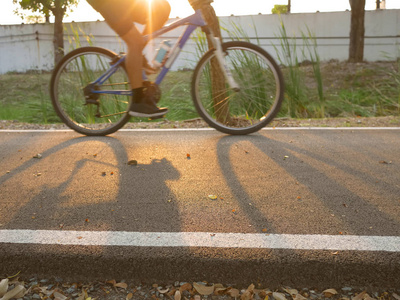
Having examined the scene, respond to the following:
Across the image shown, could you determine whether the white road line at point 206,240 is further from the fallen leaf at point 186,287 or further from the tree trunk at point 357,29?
the tree trunk at point 357,29

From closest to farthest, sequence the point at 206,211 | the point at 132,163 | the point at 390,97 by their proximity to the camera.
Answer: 1. the point at 206,211
2. the point at 132,163
3. the point at 390,97

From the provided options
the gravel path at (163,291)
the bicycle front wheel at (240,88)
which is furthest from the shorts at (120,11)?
the gravel path at (163,291)

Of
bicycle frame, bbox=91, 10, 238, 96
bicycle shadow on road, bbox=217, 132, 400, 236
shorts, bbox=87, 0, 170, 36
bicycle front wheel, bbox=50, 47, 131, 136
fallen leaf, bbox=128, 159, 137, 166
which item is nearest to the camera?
bicycle shadow on road, bbox=217, 132, 400, 236

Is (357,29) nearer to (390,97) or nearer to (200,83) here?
(390,97)

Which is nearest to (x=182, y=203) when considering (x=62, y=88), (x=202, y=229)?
(x=202, y=229)

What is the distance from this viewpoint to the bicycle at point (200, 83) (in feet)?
13.0

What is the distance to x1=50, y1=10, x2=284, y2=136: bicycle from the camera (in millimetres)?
3957

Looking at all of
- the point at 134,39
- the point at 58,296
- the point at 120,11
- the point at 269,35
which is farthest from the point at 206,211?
the point at 269,35

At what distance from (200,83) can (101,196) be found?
6.61 ft

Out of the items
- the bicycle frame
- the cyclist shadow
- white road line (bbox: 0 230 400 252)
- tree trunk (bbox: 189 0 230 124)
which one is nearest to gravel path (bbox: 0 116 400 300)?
white road line (bbox: 0 230 400 252)

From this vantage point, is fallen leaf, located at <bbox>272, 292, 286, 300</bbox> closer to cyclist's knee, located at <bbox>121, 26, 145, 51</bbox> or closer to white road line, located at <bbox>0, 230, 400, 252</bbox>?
white road line, located at <bbox>0, 230, 400, 252</bbox>

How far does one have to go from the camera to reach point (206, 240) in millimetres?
1970

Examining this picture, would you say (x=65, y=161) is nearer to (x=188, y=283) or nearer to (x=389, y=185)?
(x=188, y=283)

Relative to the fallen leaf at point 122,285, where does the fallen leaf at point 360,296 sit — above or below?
below
